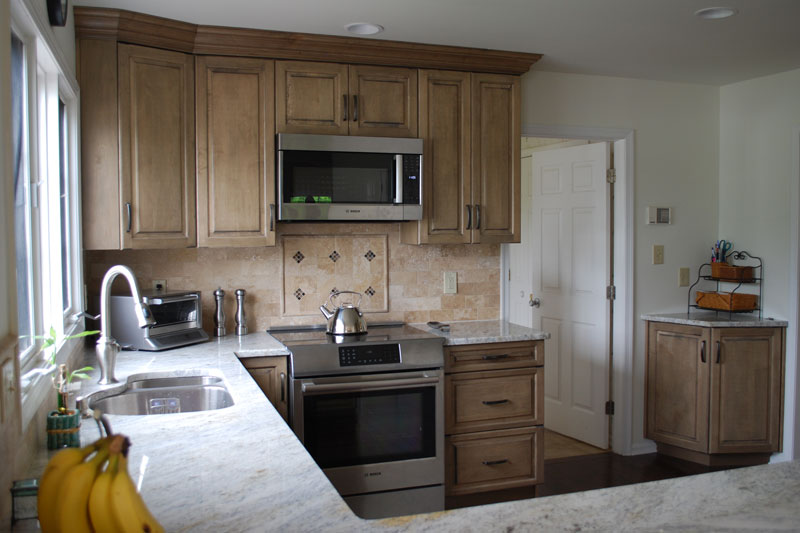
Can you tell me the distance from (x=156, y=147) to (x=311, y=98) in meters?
0.77

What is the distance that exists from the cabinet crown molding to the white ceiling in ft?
0.19

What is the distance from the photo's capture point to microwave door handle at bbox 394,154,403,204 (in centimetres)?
341

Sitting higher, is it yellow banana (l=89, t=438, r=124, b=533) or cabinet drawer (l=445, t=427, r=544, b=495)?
yellow banana (l=89, t=438, r=124, b=533)

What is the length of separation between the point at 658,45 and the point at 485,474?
2325 mm

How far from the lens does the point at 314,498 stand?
1289 millimetres

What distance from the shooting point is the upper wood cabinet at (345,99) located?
10.9 ft

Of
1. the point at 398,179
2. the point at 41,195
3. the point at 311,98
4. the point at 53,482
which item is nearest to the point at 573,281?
the point at 398,179

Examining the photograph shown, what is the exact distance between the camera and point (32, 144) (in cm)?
225

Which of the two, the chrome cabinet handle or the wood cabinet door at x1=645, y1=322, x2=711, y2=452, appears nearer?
the chrome cabinet handle

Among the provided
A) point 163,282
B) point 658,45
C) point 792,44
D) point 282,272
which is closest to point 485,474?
point 282,272

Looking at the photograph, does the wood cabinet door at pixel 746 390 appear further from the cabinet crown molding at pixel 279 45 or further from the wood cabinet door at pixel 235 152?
the wood cabinet door at pixel 235 152

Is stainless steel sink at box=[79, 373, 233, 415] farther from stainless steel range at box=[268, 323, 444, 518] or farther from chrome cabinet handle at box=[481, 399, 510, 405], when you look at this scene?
chrome cabinet handle at box=[481, 399, 510, 405]

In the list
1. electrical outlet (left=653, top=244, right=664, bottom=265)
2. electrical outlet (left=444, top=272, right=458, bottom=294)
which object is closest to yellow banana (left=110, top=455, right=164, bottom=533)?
electrical outlet (left=444, top=272, right=458, bottom=294)

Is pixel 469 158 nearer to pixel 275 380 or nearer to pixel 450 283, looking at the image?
pixel 450 283
